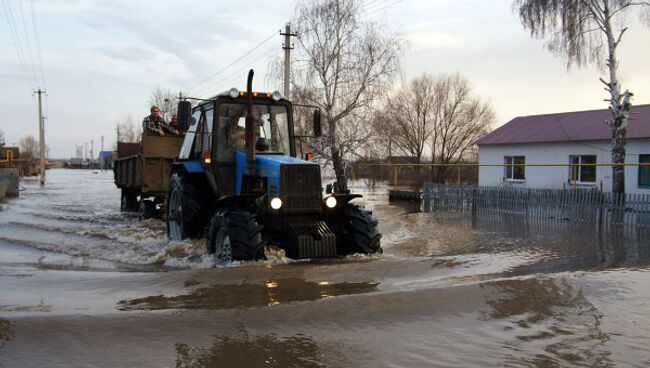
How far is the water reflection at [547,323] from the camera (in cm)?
436

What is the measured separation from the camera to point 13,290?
6.36 meters

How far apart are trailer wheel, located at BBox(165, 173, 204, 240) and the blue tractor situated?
0.02 metres

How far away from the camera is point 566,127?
27016mm

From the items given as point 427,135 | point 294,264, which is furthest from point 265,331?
point 427,135

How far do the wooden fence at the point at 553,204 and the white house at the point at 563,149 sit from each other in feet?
15.4

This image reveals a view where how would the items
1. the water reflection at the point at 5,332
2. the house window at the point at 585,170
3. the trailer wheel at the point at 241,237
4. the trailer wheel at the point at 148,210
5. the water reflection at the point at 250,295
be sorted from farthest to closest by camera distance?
the house window at the point at 585,170 < the trailer wheel at the point at 148,210 < the trailer wheel at the point at 241,237 < the water reflection at the point at 250,295 < the water reflection at the point at 5,332

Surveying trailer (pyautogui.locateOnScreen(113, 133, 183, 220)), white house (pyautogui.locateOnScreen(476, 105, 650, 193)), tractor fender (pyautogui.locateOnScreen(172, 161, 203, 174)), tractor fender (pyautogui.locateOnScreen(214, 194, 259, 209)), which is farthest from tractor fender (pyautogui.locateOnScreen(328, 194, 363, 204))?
white house (pyautogui.locateOnScreen(476, 105, 650, 193))

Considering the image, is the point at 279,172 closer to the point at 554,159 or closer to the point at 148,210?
the point at 148,210

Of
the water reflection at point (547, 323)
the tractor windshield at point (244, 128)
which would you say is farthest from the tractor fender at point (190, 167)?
the water reflection at point (547, 323)

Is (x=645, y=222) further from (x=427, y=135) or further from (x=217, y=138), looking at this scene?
(x=427, y=135)

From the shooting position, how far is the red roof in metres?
23.9

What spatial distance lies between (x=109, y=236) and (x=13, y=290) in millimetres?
6542

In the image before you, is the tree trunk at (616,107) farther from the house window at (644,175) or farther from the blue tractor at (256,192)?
the blue tractor at (256,192)

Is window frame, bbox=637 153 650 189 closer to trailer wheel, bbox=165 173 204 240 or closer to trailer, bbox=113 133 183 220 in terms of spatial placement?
trailer, bbox=113 133 183 220
